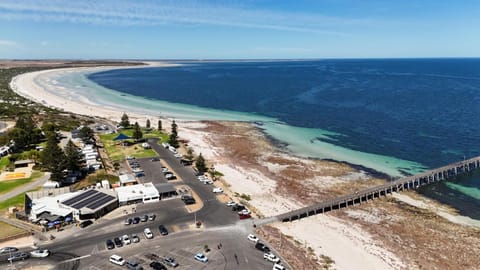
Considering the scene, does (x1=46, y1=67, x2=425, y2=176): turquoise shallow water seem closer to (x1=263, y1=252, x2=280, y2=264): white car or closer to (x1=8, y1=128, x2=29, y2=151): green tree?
(x1=263, y1=252, x2=280, y2=264): white car

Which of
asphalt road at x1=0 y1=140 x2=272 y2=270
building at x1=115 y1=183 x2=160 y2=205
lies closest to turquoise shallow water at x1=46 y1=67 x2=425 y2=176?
asphalt road at x1=0 y1=140 x2=272 y2=270

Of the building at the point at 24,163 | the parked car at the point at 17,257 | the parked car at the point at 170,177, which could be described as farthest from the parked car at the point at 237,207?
the building at the point at 24,163

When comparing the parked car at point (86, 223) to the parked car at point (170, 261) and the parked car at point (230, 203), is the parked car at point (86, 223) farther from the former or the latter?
the parked car at point (230, 203)

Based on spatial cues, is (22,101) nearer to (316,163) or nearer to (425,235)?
(316,163)

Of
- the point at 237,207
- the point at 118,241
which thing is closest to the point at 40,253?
the point at 118,241

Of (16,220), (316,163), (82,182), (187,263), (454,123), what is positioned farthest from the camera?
(454,123)

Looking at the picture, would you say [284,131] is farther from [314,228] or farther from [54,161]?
[54,161]

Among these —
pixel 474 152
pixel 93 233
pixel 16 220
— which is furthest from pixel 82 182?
pixel 474 152
